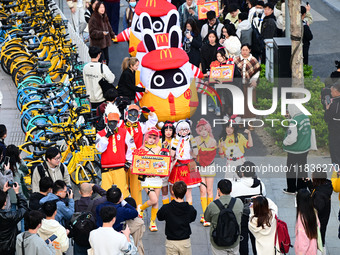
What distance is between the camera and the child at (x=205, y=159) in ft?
44.8

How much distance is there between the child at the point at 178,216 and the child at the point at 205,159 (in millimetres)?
2033

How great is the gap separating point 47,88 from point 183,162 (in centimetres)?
359

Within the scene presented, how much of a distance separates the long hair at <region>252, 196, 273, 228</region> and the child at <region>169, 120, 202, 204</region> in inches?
93.1

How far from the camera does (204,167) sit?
13656 millimetres

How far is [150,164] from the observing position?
43.4 feet

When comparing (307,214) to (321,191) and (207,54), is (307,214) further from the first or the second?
(207,54)

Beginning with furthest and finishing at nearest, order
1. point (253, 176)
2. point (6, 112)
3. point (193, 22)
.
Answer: point (193, 22) → point (6, 112) → point (253, 176)

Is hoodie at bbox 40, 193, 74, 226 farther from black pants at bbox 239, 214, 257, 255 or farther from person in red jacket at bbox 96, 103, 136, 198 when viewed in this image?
black pants at bbox 239, 214, 257, 255

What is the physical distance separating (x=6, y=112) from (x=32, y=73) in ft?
3.54

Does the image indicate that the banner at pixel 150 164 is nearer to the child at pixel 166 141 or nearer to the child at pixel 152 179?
the child at pixel 152 179

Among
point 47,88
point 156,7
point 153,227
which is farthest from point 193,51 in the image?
point 153,227

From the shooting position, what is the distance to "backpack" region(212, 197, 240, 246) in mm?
11359

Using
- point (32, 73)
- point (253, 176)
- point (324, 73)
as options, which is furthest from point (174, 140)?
point (324, 73)

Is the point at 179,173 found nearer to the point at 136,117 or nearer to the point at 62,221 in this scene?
the point at 136,117
